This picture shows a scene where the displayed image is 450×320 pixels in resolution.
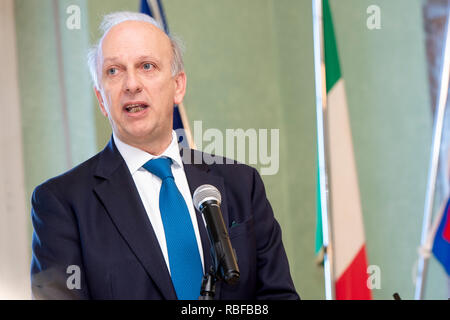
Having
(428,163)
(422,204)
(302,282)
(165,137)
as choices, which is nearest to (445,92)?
(428,163)

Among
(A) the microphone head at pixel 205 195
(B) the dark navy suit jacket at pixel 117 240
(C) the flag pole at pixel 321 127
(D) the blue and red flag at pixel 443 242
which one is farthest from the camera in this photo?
(D) the blue and red flag at pixel 443 242

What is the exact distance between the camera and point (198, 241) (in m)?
1.75

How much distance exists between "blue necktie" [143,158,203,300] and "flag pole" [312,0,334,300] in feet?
4.52

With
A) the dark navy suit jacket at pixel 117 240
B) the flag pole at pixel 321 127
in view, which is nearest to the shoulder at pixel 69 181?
the dark navy suit jacket at pixel 117 240

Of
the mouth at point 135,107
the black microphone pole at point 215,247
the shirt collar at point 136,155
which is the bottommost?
the black microphone pole at point 215,247

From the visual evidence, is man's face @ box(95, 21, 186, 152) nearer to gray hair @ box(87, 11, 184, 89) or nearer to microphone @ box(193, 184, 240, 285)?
gray hair @ box(87, 11, 184, 89)

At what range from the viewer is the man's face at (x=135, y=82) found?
5.92 feet

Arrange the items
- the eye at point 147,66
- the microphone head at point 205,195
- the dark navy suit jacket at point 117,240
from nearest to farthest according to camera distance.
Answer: the microphone head at point 205,195, the dark navy suit jacket at point 117,240, the eye at point 147,66

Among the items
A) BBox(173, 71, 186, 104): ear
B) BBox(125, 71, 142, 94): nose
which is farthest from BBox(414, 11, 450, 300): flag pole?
BBox(125, 71, 142, 94): nose

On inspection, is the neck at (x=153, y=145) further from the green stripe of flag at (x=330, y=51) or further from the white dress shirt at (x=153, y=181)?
the green stripe of flag at (x=330, y=51)

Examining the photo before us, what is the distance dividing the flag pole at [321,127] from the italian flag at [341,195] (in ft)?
0.07

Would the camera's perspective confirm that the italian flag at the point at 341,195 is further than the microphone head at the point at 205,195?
Yes

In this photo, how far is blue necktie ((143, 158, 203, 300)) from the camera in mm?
1679

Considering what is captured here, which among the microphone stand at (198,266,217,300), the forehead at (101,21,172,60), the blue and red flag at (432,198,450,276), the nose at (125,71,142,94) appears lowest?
the blue and red flag at (432,198,450,276)
